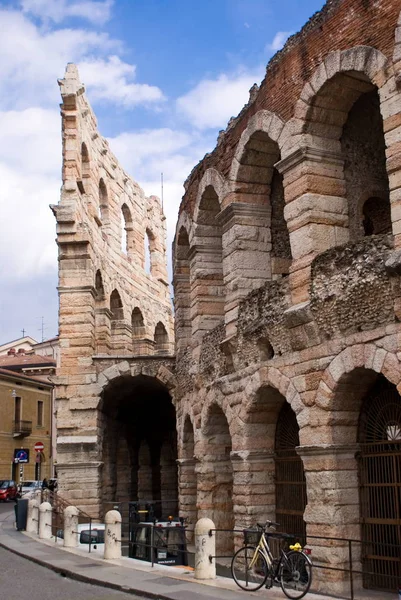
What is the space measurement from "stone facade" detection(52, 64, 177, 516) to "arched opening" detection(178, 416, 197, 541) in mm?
3360

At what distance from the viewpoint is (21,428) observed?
3972cm

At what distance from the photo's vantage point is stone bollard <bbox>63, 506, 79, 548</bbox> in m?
15.3

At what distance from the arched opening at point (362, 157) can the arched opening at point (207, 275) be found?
4.06 metres

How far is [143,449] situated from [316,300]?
17857 millimetres

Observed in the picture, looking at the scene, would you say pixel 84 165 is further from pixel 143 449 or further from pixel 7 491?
pixel 7 491

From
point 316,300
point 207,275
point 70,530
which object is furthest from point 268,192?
point 70,530

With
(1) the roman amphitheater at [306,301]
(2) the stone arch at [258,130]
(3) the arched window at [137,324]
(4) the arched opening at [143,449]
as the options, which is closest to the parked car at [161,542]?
(1) the roman amphitheater at [306,301]

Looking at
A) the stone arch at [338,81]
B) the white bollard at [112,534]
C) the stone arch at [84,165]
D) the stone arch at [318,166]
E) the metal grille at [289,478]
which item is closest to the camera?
the stone arch at [338,81]

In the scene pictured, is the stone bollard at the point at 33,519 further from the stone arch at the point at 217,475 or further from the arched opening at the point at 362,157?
the arched opening at the point at 362,157

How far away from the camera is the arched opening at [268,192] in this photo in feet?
45.1

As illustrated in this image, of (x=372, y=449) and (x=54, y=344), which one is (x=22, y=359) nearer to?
(x=54, y=344)

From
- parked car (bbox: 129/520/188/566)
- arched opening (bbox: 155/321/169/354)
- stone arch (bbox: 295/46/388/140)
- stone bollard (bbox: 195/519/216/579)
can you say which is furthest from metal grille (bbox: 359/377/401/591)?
arched opening (bbox: 155/321/169/354)

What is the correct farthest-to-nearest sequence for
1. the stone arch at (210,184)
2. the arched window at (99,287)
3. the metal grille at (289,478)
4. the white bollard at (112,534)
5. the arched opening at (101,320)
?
the arched window at (99,287) < the arched opening at (101,320) < the stone arch at (210,184) < the white bollard at (112,534) < the metal grille at (289,478)

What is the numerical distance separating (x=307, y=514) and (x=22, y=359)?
123ft
